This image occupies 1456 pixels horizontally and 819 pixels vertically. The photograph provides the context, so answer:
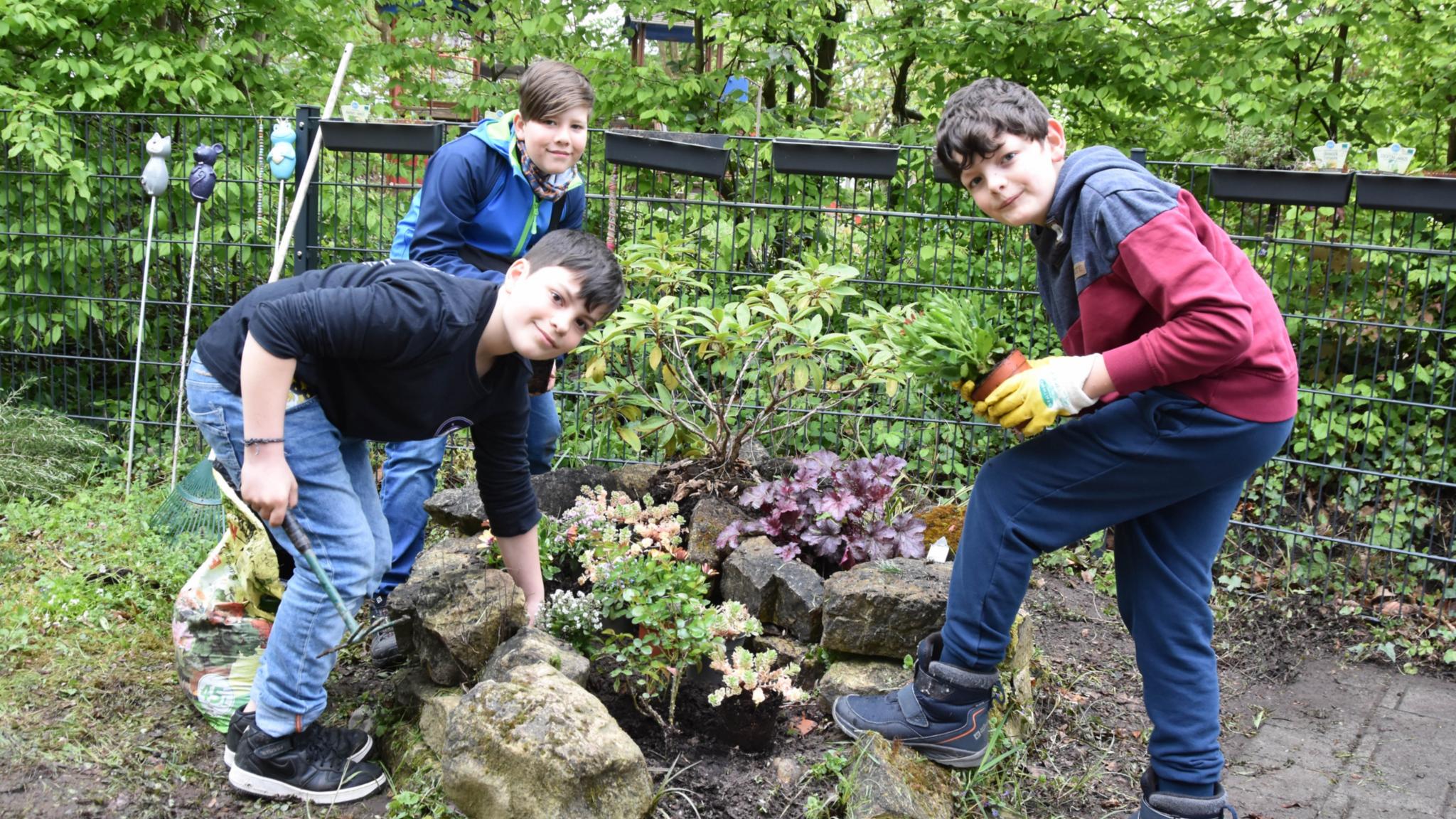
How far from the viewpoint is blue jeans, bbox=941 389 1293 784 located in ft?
7.09

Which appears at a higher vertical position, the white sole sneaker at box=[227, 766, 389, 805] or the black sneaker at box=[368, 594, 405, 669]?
the black sneaker at box=[368, 594, 405, 669]

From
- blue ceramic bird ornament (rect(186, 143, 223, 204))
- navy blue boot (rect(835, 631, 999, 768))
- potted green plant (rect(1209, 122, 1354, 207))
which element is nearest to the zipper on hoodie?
navy blue boot (rect(835, 631, 999, 768))

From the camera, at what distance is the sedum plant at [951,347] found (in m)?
2.32

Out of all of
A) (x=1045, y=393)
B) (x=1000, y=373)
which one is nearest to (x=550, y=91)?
(x=1000, y=373)

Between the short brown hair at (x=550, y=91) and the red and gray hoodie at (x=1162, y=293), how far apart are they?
1345mm

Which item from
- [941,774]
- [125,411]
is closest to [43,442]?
[125,411]

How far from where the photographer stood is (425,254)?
3.00 m

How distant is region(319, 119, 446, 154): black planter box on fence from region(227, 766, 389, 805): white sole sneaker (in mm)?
2580

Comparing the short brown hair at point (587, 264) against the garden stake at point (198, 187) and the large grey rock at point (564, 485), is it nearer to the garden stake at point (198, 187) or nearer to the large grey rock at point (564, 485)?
the large grey rock at point (564, 485)

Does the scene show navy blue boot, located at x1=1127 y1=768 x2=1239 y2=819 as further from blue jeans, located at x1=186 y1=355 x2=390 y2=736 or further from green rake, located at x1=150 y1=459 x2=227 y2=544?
green rake, located at x1=150 y1=459 x2=227 y2=544

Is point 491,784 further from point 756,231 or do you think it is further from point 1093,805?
point 756,231

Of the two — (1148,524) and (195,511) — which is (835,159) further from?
(195,511)

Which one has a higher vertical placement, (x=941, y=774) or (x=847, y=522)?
(x=847, y=522)

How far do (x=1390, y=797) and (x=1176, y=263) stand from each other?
1.81 m
